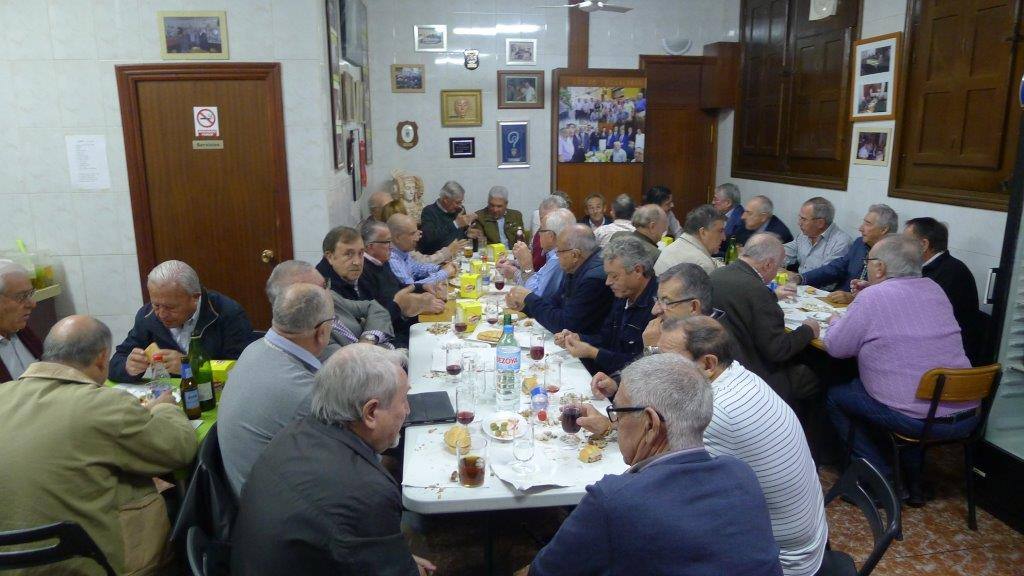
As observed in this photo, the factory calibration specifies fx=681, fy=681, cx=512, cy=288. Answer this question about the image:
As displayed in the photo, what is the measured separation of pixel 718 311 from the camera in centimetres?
365

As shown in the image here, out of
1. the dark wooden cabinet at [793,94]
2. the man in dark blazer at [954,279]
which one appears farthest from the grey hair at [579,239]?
the dark wooden cabinet at [793,94]

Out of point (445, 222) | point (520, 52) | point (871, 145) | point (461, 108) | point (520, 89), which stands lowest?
point (445, 222)

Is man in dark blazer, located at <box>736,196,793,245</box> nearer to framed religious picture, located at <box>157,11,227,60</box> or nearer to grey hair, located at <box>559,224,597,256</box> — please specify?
grey hair, located at <box>559,224,597,256</box>

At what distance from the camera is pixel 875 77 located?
602 cm

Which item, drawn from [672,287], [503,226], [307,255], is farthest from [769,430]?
[503,226]

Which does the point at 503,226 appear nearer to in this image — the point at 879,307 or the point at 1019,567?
the point at 879,307

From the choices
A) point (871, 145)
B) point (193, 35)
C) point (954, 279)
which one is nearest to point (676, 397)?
point (954, 279)

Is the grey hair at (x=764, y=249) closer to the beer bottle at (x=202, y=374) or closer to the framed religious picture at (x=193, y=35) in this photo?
the beer bottle at (x=202, y=374)

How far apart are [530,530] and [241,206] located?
3.31 meters

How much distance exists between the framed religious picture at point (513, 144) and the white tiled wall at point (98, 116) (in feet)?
11.9

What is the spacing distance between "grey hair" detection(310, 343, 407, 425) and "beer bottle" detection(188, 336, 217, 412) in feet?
4.31

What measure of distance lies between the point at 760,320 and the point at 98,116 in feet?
15.6

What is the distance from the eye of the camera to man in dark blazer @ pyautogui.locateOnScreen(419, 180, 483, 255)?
736 cm

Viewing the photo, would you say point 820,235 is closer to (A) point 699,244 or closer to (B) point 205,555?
(A) point 699,244
